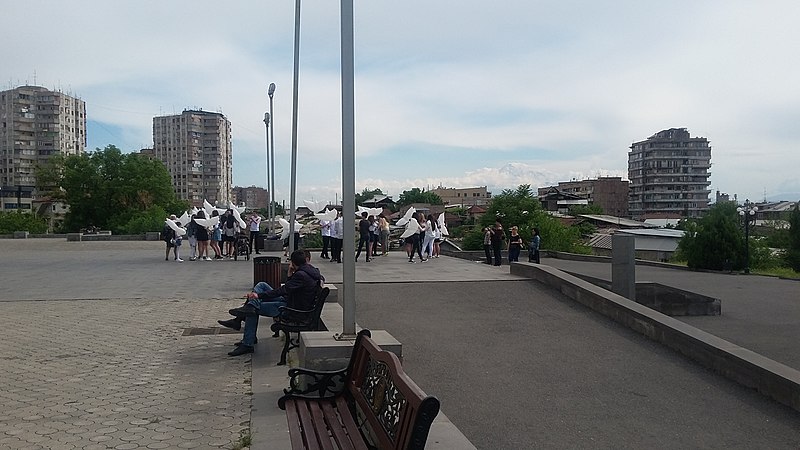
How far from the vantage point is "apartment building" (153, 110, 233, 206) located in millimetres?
136375

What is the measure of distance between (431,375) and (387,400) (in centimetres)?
354

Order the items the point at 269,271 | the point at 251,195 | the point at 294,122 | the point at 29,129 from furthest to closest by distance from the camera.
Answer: the point at 251,195
the point at 29,129
the point at 294,122
the point at 269,271

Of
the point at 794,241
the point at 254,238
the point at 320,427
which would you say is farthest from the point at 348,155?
the point at 794,241

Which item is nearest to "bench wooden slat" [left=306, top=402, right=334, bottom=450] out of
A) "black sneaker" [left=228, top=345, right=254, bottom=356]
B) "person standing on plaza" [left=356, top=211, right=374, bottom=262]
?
"black sneaker" [left=228, top=345, right=254, bottom=356]

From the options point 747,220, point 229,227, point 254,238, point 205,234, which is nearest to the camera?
point 229,227

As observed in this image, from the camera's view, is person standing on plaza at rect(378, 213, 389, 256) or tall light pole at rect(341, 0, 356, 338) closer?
tall light pole at rect(341, 0, 356, 338)

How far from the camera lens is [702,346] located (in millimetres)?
8219

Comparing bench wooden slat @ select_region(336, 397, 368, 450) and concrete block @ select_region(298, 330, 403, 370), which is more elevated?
concrete block @ select_region(298, 330, 403, 370)

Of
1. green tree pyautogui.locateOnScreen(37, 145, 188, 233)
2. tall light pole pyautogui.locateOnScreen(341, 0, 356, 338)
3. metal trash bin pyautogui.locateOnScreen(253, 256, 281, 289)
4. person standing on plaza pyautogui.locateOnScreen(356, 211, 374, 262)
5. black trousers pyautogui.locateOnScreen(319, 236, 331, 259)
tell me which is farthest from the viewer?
green tree pyautogui.locateOnScreen(37, 145, 188, 233)

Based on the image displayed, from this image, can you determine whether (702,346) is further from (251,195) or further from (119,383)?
(251,195)

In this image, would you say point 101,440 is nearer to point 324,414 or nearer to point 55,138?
point 324,414

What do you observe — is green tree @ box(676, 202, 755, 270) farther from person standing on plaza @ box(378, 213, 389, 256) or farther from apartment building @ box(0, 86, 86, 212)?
apartment building @ box(0, 86, 86, 212)

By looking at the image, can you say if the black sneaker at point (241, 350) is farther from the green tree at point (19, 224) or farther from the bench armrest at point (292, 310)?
the green tree at point (19, 224)

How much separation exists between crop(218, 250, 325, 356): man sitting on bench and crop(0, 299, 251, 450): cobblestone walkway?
341mm
